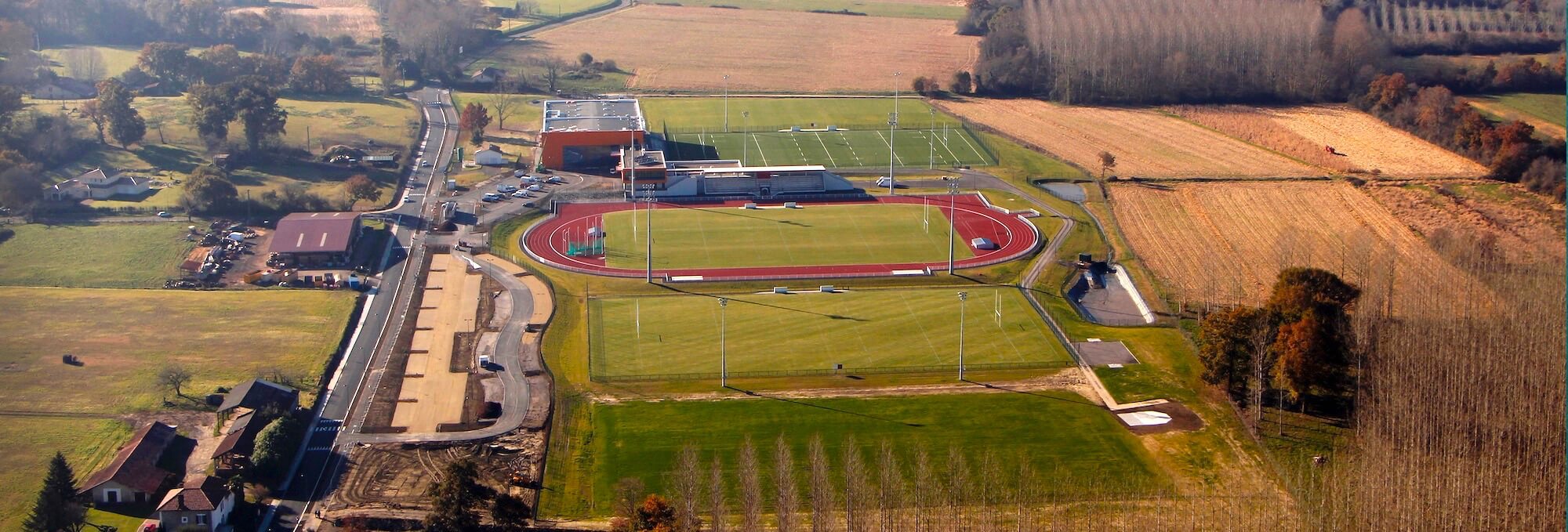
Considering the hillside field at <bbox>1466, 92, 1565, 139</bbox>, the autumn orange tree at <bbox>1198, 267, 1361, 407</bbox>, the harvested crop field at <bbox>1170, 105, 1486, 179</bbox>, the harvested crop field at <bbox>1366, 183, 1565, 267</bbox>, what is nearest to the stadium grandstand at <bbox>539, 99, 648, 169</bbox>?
the harvested crop field at <bbox>1170, 105, 1486, 179</bbox>

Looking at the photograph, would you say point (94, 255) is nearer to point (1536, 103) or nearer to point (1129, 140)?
point (1129, 140)

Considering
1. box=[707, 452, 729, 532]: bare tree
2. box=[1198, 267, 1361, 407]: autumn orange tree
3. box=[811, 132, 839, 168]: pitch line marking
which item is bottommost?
box=[707, 452, 729, 532]: bare tree

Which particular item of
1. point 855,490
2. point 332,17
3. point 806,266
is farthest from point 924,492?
point 332,17

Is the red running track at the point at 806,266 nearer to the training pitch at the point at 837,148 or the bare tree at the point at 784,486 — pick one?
the training pitch at the point at 837,148

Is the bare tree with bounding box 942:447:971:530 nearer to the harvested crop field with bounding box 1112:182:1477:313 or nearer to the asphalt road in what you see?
the asphalt road

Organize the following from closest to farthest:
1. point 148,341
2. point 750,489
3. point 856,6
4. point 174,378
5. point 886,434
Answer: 1. point 750,489
2. point 886,434
3. point 174,378
4. point 148,341
5. point 856,6

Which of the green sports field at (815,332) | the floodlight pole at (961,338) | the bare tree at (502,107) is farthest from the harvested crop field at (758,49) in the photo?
the floodlight pole at (961,338)

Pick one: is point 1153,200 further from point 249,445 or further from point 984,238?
point 249,445
